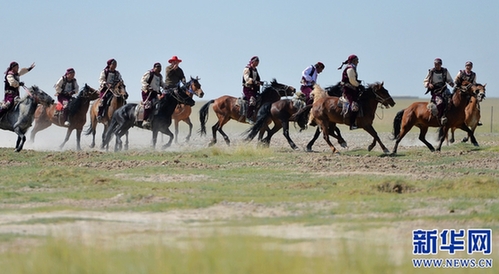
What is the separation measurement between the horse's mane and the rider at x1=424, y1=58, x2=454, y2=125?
260 cm

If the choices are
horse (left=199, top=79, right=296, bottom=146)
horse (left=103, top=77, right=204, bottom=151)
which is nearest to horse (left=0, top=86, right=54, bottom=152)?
horse (left=103, top=77, right=204, bottom=151)

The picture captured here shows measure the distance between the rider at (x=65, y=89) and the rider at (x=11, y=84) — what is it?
297cm

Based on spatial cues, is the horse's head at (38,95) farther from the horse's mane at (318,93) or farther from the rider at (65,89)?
the horse's mane at (318,93)

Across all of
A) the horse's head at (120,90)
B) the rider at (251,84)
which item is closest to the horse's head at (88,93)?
the horse's head at (120,90)

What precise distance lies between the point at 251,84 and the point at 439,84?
541cm

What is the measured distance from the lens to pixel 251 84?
91.6ft

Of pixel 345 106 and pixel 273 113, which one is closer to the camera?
pixel 345 106

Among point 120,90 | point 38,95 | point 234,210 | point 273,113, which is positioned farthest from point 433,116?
point 234,210

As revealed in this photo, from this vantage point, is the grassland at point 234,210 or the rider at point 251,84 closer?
the grassland at point 234,210

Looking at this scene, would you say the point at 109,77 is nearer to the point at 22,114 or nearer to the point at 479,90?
the point at 22,114

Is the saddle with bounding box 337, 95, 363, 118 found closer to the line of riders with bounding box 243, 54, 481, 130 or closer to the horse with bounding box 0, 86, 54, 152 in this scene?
the line of riders with bounding box 243, 54, 481, 130

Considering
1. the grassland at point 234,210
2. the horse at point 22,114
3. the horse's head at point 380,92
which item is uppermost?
the horse's head at point 380,92

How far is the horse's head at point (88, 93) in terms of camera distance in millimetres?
28141

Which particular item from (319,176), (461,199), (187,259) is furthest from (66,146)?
(187,259)
